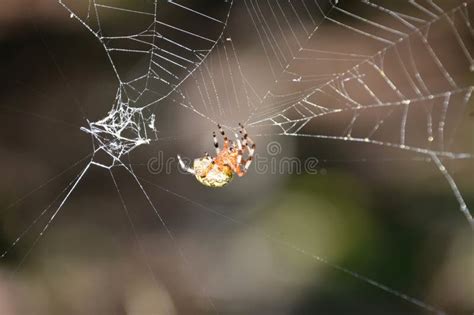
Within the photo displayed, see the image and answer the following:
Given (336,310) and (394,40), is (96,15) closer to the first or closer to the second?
(394,40)

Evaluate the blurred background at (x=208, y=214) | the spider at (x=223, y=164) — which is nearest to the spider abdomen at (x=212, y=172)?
the spider at (x=223, y=164)

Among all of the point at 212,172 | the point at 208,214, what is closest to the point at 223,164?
the point at 212,172

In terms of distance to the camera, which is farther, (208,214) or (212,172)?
(208,214)

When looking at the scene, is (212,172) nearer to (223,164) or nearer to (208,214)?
(223,164)

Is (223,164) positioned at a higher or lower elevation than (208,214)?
higher

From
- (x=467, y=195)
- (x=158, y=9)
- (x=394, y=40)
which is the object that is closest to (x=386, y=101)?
(x=394, y=40)

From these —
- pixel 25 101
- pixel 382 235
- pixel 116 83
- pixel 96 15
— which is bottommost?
pixel 382 235

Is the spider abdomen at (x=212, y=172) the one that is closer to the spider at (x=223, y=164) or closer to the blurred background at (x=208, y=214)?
the spider at (x=223, y=164)

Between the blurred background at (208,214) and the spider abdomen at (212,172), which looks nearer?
the spider abdomen at (212,172)

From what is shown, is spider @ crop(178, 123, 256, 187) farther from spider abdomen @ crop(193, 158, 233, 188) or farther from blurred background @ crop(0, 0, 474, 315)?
blurred background @ crop(0, 0, 474, 315)
